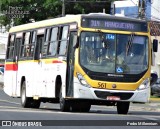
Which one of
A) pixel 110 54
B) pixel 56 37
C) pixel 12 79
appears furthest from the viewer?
pixel 12 79

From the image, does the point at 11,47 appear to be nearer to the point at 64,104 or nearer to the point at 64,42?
the point at 64,42

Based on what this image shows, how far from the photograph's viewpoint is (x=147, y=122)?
15938 mm

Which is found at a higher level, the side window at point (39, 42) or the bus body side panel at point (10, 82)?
the side window at point (39, 42)

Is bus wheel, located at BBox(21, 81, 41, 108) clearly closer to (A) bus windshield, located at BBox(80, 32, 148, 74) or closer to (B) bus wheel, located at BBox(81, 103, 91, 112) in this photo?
(B) bus wheel, located at BBox(81, 103, 91, 112)

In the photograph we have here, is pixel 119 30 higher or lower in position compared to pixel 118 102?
higher

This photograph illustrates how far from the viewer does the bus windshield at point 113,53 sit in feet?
71.2

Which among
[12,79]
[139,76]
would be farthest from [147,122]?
[12,79]

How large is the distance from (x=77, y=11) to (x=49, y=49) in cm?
4744

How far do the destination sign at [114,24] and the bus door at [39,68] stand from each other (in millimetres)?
3250

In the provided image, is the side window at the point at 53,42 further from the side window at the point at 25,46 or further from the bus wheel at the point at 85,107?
the side window at the point at 25,46

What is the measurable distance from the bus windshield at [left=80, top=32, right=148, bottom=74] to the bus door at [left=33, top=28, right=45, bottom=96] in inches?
131

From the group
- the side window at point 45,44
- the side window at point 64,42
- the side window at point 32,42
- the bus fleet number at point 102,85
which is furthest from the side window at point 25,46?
the bus fleet number at point 102,85

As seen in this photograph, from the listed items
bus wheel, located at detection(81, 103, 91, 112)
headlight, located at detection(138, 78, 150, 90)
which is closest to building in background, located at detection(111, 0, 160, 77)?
bus wheel, located at detection(81, 103, 91, 112)

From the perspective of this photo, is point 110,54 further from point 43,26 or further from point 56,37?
point 43,26
